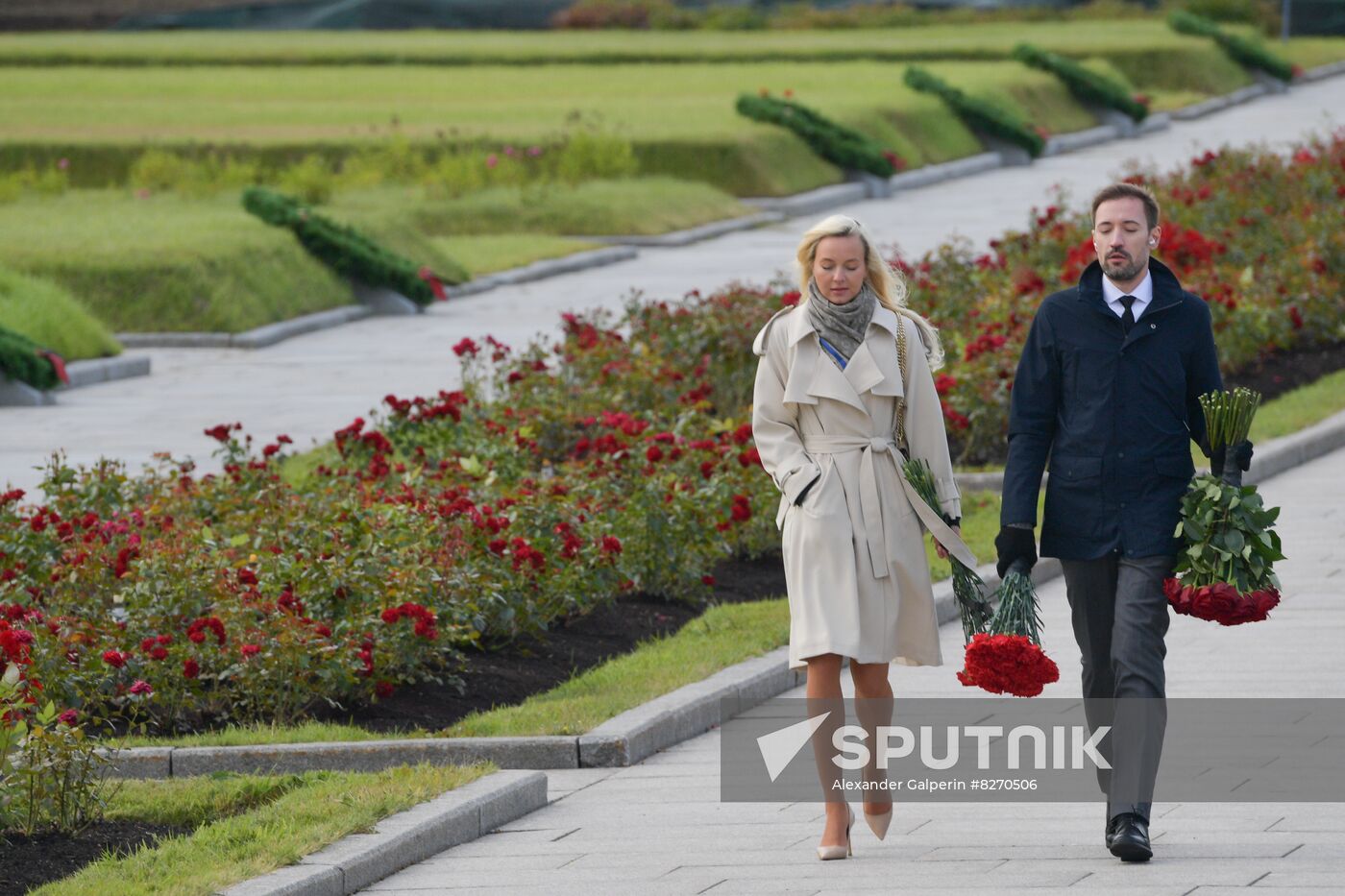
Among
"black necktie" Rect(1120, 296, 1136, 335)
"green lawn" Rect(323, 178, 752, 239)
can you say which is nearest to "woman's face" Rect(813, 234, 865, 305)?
"black necktie" Rect(1120, 296, 1136, 335)

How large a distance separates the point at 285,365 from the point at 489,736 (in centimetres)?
1146

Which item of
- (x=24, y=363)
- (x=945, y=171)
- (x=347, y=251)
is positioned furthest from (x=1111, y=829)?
(x=945, y=171)

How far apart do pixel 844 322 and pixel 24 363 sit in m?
11.7

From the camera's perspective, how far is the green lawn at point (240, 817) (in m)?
6.03

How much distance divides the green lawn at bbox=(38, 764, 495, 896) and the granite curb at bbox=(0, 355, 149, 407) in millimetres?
10004

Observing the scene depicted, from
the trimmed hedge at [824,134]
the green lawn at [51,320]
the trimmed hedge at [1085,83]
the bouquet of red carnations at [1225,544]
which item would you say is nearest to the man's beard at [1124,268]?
the bouquet of red carnations at [1225,544]

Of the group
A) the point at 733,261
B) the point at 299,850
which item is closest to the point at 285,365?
the point at 733,261

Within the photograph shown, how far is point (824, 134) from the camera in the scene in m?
32.0

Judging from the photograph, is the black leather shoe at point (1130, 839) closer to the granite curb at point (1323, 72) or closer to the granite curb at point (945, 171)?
the granite curb at point (945, 171)

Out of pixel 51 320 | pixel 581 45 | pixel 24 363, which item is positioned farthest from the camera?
pixel 581 45

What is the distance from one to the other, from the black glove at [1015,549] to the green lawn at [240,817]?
1.89 meters

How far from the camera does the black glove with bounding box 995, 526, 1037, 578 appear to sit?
6.30 m

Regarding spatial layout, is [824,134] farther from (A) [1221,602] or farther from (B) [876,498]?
(A) [1221,602]

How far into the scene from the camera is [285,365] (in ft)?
61.7
